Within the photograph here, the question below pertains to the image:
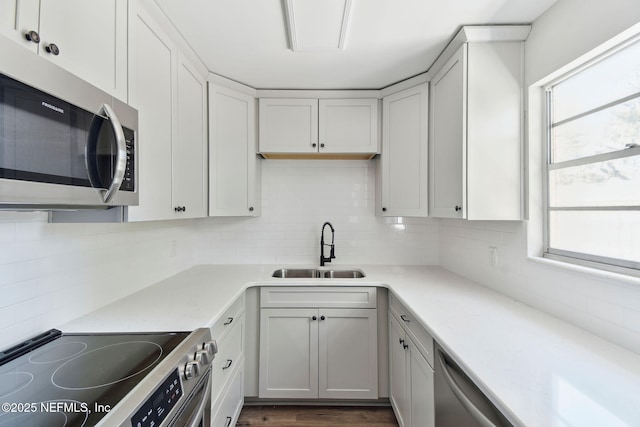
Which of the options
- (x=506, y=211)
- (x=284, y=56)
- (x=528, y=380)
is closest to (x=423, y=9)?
(x=284, y=56)

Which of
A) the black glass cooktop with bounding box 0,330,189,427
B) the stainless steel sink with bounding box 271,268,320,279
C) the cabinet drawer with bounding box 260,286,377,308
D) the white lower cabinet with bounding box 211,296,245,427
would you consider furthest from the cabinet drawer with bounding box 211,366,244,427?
the stainless steel sink with bounding box 271,268,320,279

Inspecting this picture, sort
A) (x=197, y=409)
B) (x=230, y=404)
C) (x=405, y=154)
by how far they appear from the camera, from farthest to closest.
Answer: (x=405, y=154), (x=230, y=404), (x=197, y=409)

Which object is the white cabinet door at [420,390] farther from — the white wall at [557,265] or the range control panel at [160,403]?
the range control panel at [160,403]

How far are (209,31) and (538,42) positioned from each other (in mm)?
1756

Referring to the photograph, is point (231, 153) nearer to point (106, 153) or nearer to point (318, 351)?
point (106, 153)

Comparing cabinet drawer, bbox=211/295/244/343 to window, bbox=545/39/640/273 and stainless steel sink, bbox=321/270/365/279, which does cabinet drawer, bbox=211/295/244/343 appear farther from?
window, bbox=545/39/640/273

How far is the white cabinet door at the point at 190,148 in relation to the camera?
1.62 metres

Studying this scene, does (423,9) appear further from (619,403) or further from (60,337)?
(60,337)

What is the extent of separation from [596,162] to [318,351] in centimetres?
189

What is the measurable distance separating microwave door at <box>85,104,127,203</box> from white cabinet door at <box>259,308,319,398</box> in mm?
1394

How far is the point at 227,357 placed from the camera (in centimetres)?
159

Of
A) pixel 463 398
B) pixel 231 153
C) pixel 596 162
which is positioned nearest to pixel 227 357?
pixel 463 398

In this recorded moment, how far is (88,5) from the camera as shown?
3.14 ft

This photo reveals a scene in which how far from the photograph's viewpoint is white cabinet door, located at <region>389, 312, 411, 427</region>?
5.38ft
